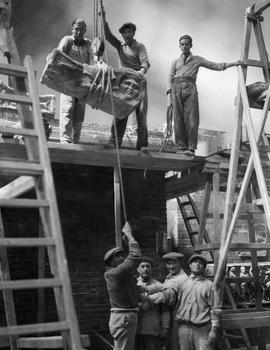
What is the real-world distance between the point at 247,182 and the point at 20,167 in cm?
366

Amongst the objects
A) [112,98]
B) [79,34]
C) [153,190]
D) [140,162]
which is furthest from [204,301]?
[79,34]

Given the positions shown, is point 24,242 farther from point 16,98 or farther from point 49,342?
point 49,342

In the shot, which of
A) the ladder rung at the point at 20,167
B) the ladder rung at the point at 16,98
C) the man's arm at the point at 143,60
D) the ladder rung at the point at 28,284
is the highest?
the man's arm at the point at 143,60

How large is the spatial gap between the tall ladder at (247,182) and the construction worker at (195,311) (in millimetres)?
525

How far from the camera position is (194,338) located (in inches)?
224

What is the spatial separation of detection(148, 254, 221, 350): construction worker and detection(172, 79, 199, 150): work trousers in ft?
8.09

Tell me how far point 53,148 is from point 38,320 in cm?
277

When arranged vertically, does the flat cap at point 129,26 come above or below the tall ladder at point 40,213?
above

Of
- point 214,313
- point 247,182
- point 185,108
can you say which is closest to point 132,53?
point 185,108

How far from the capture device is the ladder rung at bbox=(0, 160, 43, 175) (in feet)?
11.8

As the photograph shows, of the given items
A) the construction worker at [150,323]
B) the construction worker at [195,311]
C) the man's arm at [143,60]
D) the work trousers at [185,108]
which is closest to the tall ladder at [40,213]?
the construction worker at [150,323]

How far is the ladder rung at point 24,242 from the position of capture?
339 cm

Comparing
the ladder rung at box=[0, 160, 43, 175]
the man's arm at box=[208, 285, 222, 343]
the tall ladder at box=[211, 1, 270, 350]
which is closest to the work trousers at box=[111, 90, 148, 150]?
the tall ladder at box=[211, 1, 270, 350]

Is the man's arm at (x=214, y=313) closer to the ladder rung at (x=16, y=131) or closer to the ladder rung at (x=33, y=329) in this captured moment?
the ladder rung at (x=33, y=329)
